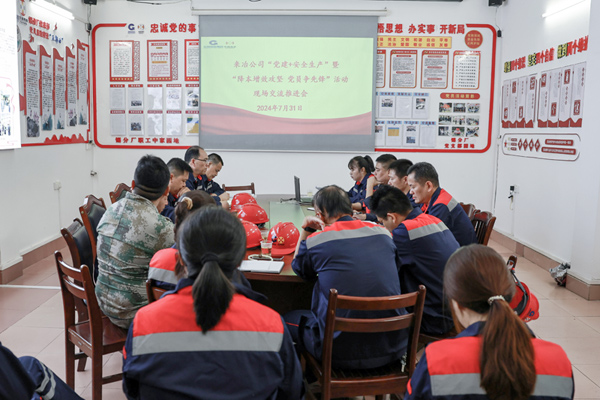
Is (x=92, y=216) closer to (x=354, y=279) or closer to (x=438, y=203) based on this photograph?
(x=354, y=279)

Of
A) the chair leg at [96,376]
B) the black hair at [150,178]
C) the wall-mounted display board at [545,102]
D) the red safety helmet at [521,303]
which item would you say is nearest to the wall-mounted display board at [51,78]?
the black hair at [150,178]

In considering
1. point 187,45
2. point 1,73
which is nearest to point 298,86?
point 187,45

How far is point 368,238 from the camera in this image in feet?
6.78

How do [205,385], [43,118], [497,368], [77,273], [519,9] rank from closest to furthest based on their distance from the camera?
[497,368] < [205,385] < [77,273] < [43,118] < [519,9]

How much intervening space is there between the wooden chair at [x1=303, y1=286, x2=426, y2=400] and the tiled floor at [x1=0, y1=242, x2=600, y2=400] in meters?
1.21

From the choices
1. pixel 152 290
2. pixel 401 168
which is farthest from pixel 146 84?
pixel 152 290

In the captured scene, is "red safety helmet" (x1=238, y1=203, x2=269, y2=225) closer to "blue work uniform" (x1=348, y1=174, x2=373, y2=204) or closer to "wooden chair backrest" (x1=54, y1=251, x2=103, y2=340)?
"wooden chair backrest" (x1=54, y1=251, x2=103, y2=340)

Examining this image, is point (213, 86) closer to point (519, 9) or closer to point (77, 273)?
point (519, 9)

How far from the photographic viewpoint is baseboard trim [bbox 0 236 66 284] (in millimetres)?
4215

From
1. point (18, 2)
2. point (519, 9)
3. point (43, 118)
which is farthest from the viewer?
point (519, 9)

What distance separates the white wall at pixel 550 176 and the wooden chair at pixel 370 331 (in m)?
2.77

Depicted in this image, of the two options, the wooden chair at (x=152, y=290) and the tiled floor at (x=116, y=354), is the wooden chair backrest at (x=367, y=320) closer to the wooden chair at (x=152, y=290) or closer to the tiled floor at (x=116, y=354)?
the wooden chair at (x=152, y=290)

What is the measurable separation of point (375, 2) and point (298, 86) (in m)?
1.37

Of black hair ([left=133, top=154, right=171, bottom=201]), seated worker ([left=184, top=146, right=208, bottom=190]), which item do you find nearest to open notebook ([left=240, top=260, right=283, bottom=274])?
black hair ([left=133, top=154, right=171, bottom=201])
